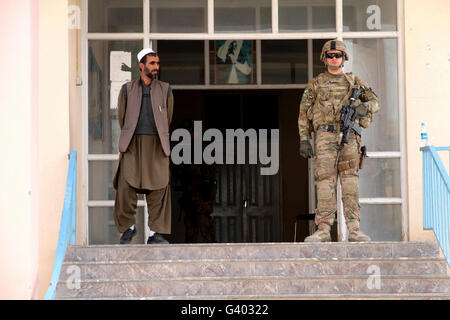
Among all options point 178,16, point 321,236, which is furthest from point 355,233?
point 178,16

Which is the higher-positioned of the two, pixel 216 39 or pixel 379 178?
pixel 216 39

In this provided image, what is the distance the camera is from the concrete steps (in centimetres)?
622

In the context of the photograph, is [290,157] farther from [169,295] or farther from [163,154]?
[169,295]

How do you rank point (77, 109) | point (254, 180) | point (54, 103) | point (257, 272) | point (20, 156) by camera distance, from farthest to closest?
point (254, 180) → point (77, 109) → point (54, 103) → point (20, 156) → point (257, 272)

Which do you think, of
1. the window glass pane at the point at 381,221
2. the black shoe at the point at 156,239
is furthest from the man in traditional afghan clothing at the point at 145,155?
the window glass pane at the point at 381,221

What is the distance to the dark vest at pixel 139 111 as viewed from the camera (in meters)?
6.93

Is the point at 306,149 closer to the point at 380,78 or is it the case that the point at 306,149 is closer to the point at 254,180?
the point at 380,78

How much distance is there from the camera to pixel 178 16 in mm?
8062

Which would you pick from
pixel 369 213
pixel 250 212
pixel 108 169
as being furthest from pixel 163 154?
pixel 250 212

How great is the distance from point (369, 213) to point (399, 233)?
337 mm

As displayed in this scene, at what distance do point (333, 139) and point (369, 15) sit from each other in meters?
1.64

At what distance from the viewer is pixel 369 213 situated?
7883 mm

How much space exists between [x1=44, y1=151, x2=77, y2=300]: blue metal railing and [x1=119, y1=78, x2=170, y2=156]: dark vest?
0.52 metres

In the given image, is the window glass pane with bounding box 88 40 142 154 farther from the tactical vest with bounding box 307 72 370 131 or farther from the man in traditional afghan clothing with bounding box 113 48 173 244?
the tactical vest with bounding box 307 72 370 131
